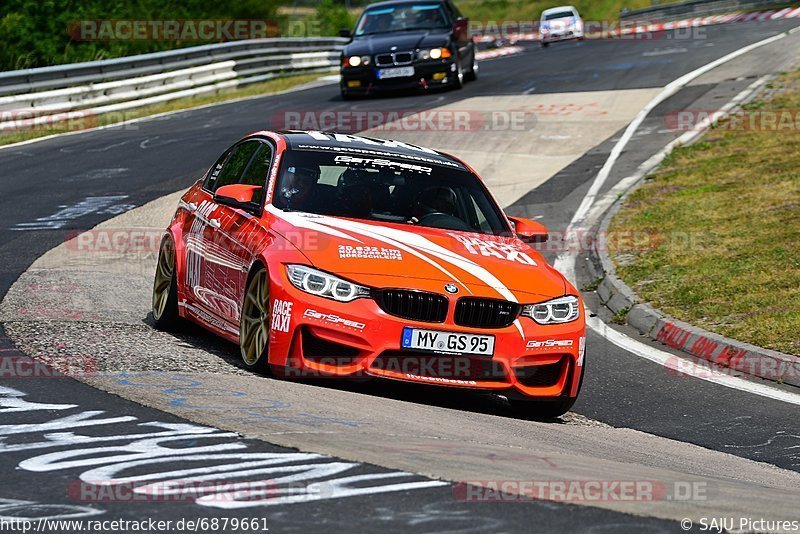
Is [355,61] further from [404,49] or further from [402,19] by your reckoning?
[402,19]

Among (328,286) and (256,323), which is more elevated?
(328,286)

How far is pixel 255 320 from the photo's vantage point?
807 centimetres

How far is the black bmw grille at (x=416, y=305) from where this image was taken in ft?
25.1

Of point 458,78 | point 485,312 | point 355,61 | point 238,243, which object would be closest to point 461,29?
point 458,78

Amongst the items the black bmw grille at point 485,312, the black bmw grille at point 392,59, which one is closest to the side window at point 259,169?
the black bmw grille at point 485,312

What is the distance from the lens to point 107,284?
1159cm

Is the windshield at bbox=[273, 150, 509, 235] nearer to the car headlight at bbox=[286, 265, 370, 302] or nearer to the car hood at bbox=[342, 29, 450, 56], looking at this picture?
the car headlight at bbox=[286, 265, 370, 302]

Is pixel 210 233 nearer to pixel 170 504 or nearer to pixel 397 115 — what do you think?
pixel 170 504

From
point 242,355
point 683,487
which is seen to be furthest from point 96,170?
point 683,487

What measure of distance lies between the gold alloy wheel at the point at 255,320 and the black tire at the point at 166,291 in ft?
4.81

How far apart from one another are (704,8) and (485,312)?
180 feet

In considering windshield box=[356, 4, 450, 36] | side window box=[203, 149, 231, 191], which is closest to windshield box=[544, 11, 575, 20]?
windshield box=[356, 4, 450, 36]

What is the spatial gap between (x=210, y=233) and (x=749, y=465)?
4004mm

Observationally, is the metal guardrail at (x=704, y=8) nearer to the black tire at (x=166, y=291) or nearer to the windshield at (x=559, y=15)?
→ the windshield at (x=559, y=15)
